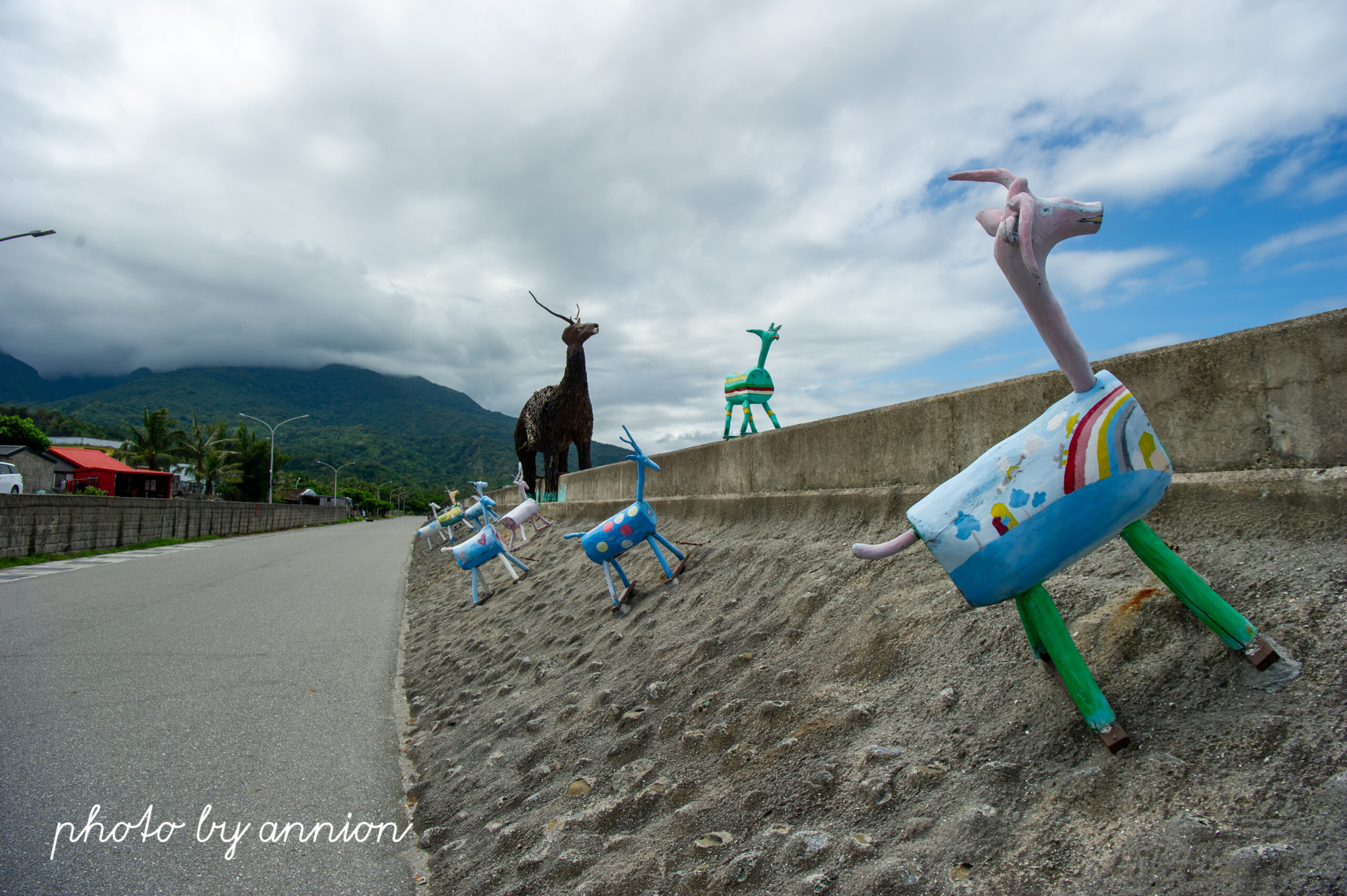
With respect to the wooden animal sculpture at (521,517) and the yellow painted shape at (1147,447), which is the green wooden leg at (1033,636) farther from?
the wooden animal sculpture at (521,517)

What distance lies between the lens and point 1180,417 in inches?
127

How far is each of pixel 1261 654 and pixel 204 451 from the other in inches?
2739

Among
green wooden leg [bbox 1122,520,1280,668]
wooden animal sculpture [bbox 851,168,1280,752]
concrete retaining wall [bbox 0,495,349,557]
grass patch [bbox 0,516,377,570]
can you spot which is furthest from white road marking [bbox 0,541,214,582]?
green wooden leg [bbox 1122,520,1280,668]

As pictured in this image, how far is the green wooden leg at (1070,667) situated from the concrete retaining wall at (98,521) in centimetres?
2295

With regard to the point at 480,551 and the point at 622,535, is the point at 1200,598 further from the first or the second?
the point at 480,551

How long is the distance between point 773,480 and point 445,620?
5550 mm

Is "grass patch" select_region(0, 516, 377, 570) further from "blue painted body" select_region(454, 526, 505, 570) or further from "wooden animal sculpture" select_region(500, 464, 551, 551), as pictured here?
"blue painted body" select_region(454, 526, 505, 570)

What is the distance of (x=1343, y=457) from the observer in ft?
8.60

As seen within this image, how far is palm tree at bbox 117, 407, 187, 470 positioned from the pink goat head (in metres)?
68.1

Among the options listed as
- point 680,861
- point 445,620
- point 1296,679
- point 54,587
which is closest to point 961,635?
point 1296,679

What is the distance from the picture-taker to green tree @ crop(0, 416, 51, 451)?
51.8m

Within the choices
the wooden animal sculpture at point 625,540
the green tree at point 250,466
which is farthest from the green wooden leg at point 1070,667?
the green tree at point 250,466

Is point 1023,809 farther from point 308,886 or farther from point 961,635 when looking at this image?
point 308,886

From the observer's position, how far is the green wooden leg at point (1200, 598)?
2160mm
